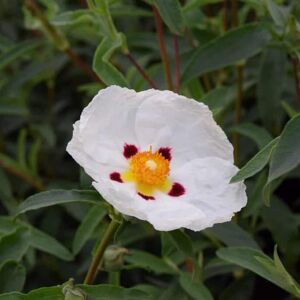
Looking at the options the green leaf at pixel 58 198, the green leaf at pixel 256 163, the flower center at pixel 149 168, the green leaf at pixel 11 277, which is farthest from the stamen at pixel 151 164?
the green leaf at pixel 11 277

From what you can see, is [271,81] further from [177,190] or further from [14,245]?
[14,245]

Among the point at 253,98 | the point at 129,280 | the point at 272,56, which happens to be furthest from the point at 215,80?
the point at 129,280

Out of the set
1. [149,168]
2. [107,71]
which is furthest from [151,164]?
[107,71]

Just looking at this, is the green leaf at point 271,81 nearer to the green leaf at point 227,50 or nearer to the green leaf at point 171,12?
the green leaf at point 227,50

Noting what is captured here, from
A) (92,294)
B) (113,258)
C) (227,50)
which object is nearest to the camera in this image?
(92,294)

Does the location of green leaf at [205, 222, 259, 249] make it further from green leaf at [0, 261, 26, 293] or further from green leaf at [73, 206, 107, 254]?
green leaf at [0, 261, 26, 293]

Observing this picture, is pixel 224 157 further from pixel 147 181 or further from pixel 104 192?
pixel 104 192
